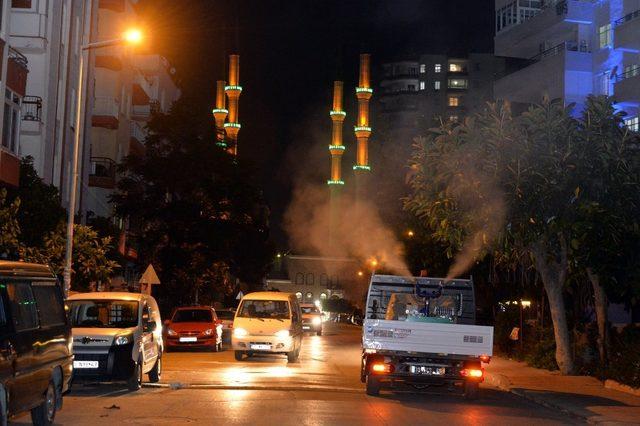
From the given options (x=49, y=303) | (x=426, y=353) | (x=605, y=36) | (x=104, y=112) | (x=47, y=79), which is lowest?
(x=426, y=353)

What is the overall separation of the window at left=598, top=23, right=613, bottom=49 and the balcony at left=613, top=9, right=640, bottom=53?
2783mm

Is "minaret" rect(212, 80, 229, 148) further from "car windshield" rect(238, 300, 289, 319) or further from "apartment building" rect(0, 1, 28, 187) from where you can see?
"apartment building" rect(0, 1, 28, 187)

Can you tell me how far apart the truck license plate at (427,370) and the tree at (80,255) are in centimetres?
1095

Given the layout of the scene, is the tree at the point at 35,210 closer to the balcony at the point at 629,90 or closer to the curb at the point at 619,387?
the curb at the point at 619,387

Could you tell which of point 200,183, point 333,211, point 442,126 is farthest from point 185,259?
point 333,211

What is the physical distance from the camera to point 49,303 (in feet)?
42.3

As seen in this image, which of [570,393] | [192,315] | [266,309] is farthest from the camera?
[192,315]

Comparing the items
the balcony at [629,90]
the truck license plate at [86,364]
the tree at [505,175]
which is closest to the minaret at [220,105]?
the balcony at [629,90]

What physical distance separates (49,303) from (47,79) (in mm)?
21220

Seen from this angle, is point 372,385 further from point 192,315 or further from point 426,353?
point 192,315

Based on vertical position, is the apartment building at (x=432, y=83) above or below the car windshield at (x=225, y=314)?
above

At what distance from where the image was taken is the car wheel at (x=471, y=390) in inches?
726

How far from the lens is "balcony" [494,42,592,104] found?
39.2 metres

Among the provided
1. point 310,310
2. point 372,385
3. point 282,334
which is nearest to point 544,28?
point 310,310
